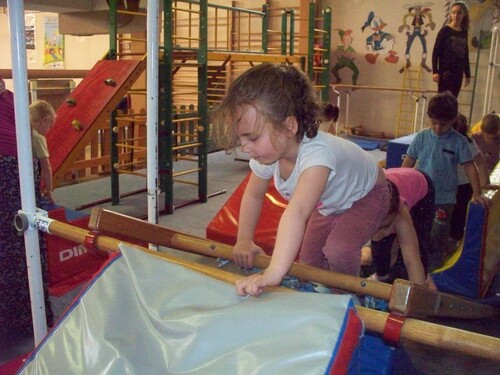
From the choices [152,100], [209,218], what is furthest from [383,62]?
[152,100]

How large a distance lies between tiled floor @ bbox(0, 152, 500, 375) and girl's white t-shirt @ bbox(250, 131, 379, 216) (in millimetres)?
688

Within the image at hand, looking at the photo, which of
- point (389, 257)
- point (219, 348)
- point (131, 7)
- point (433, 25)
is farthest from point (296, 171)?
point (433, 25)

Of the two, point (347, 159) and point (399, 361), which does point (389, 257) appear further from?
point (347, 159)

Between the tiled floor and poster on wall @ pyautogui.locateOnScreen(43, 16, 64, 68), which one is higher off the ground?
poster on wall @ pyautogui.locateOnScreen(43, 16, 64, 68)

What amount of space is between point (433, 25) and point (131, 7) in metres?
5.10

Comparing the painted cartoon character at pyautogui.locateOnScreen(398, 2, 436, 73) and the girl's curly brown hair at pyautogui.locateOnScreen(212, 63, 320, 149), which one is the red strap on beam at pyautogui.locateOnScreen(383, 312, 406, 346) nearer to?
the girl's curly brown hair at pyautogui.locateOnScreen(212, 63, 320, 149)

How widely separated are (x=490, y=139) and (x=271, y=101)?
Result: 3.30 meters

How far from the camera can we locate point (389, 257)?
278 centimetres

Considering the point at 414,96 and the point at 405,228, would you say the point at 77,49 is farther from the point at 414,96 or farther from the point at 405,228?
the point at 405,228

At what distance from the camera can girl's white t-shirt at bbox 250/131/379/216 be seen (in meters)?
1.57

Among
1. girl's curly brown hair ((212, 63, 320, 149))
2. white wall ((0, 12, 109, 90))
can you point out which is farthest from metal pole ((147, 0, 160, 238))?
white wall ((0, 12, 109, 90))

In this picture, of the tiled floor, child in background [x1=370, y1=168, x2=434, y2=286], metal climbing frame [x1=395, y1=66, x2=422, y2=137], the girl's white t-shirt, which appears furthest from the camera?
metal climbing frame [x1=395, y1=66, x2=422, y2=137]

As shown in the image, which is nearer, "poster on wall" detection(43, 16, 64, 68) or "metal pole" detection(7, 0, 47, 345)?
"metal pole" detection(7, 0, 47, 345)

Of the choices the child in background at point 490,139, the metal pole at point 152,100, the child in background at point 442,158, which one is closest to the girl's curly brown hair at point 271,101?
the metal pole at point 152,100
